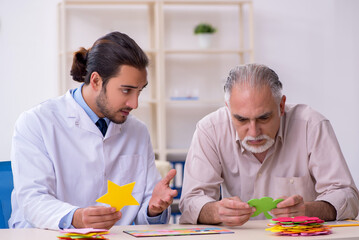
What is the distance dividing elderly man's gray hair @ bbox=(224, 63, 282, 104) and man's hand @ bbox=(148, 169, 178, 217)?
0.47m

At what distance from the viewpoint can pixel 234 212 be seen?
6.18ft

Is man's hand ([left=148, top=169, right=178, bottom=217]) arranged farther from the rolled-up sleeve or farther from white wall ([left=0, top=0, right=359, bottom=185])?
white wall ([left=0, top=0, right=359, bottom=185])

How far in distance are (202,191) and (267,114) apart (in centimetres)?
41

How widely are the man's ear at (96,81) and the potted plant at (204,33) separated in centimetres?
308

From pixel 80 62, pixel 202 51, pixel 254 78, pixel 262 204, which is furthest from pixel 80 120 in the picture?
pixel 202 51

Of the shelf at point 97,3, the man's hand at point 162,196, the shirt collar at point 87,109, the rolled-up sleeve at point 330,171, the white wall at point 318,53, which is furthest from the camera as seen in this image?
the white wall at point 318,53

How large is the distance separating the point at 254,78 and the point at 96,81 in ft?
2.14

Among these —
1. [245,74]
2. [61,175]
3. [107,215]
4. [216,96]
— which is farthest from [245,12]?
[107,215]


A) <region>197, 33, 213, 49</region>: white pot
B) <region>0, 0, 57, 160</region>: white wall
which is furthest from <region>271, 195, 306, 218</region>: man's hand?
<region>0, 0, 57, 160</region>: white wall

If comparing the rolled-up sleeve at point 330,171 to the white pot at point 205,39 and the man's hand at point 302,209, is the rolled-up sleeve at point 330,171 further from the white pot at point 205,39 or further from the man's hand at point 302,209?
the white pot at point 205,39

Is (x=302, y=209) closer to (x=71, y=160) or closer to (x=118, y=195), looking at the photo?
Answer: (x=118, y=195)

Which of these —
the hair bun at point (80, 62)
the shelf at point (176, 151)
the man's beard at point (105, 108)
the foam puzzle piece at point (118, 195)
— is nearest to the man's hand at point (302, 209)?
the foam puzzle piece at point (118, 195)

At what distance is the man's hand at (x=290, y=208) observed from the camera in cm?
191

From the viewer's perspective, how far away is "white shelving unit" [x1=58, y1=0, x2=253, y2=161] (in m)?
5.14
